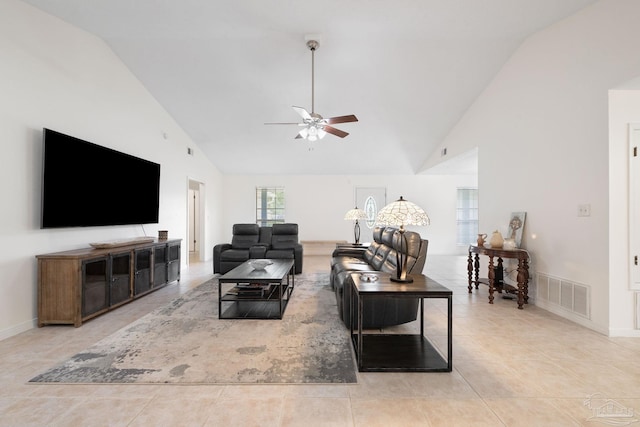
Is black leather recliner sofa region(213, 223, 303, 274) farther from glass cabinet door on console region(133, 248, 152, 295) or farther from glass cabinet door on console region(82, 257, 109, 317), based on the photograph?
glass cabinet door on console region(82, 257, 109, 317)

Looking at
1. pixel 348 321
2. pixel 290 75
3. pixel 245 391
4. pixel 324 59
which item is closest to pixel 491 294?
pixel 348 321

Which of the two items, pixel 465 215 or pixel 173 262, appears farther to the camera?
pixel 465 215

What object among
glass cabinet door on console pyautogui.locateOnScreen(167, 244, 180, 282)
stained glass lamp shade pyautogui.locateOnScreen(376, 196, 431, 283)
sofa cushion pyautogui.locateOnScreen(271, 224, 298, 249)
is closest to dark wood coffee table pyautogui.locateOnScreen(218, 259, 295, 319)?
stained glass lamp shade pyautogui.locateOnScreen(376, 196, 431, 283)

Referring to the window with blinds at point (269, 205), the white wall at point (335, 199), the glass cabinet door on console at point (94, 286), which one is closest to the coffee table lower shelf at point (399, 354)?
the glass cabinet door on console at point (94, 286)

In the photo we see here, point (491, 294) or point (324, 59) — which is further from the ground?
point (324, 59)

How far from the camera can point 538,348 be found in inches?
101

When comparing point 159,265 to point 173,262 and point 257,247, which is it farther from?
→ point 257,247

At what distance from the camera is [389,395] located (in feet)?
6.15

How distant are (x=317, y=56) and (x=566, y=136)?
3195 mm

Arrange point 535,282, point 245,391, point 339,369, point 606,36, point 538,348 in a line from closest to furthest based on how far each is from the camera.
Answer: point 245,391 < point 339,369 < point 538,348 < point 606,36 < point 535,282

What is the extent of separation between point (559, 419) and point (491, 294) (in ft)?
7.78

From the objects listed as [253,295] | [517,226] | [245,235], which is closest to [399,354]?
[253,295]

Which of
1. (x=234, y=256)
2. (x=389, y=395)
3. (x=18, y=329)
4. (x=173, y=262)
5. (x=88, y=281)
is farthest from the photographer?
(x=234, y=256)

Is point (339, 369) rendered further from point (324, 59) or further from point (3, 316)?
point (324, 59)
